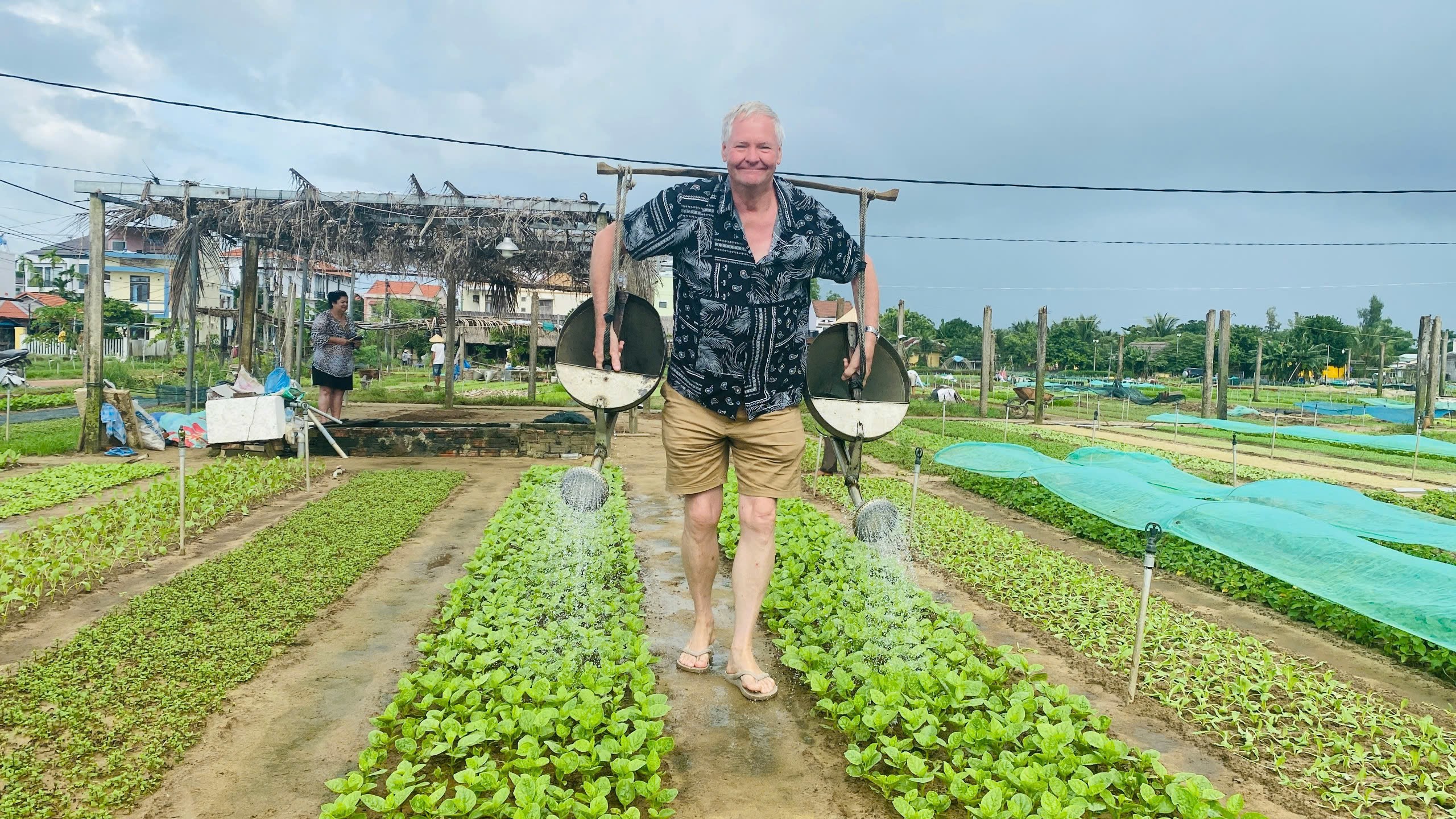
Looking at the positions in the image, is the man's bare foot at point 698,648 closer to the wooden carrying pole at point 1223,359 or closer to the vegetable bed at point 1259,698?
the vegetable bed at point 1259,698

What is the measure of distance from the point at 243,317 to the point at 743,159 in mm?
11889

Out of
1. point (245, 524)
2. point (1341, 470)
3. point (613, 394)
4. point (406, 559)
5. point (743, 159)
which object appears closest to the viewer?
point (743, 159)

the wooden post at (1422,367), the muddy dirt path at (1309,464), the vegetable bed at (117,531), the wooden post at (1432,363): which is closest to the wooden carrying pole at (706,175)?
the vegetable bed at (117,531)

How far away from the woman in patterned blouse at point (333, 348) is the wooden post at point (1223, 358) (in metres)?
18.5

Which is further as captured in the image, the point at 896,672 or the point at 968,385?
the point at 968,385

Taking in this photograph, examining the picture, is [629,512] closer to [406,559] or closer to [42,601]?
[406,559]

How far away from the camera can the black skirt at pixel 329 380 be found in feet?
33.0

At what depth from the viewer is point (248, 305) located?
41.4ft

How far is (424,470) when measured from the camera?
8.75m

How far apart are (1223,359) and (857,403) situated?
20.6 meters

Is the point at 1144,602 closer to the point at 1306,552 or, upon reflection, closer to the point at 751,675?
the point at 751,675

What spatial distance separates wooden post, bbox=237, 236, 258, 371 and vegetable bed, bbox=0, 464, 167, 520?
13.1ft

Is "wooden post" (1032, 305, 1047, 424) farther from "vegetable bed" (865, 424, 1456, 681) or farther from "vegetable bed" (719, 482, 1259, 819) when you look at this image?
"vegetable bed" (719, 482, 1259, 819)

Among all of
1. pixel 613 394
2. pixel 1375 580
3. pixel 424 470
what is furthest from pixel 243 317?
pixel 1375 580
